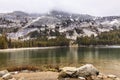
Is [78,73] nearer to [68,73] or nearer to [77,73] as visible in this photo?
[77,73]

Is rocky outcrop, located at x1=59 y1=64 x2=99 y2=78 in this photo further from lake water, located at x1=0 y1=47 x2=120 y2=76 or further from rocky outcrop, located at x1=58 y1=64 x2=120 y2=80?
lake water, located at x1=0 y1=47 x2=120 y2=76

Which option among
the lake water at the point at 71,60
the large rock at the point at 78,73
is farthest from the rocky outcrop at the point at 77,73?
the lake water at the point at 71,60

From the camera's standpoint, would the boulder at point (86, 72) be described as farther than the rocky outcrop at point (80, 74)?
Yes

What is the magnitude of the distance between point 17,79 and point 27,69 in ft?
44.7

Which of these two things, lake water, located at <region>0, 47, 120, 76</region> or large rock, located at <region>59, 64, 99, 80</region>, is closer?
large rock, located at <region>59, 64, 99, 80</region>

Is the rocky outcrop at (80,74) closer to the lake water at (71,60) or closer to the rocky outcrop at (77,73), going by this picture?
the rocky outcrop at (77,73)

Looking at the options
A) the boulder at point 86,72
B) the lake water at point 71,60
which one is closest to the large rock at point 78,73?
the boulder at point 86,72

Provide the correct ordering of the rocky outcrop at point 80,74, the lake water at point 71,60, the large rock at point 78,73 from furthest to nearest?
the lake water at point 71,60 → the large rock at point 78,73 → the rocky outcrop at point 80,74

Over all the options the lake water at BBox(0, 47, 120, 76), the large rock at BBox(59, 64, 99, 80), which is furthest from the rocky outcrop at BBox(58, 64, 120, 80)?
the lake water at BBox(0, 47, 120, 76)

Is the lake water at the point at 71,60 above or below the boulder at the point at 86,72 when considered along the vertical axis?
below

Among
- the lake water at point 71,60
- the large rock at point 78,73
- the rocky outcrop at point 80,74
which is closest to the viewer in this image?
the rocky outcrop at point 80,74

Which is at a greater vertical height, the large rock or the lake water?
the large rock

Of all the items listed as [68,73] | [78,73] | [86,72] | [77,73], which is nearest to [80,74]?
[78,73]

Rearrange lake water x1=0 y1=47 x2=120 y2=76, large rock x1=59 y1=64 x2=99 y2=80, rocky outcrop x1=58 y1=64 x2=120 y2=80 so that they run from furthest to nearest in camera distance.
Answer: lake water x1=0 y1=47 x2=120 y2=76 < large rock x1=59 y1=64 x2=99 y2=80 < rocky outcrop x1=58 y1=64 x2=120 y2=80
